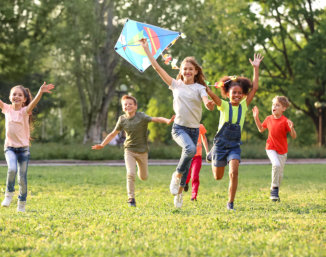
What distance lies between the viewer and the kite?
899 cm

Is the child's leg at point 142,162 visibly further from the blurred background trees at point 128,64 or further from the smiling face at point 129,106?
the blurred background trees at point 128,64

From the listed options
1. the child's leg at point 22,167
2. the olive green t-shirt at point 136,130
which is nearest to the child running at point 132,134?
the olive green t-shirt at point 136,130

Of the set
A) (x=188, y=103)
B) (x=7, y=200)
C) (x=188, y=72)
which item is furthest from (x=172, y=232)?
(x=7, y=200)

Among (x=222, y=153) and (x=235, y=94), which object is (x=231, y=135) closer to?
(x=222, y=153)

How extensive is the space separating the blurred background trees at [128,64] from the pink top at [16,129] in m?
21.6

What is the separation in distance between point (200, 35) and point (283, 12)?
890 centimetres

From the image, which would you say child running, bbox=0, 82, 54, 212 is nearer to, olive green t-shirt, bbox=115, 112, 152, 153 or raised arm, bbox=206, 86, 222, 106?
olive green t-shirt, bbox=115, 112, 152, 153

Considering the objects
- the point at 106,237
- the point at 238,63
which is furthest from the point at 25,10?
the point at 106,237

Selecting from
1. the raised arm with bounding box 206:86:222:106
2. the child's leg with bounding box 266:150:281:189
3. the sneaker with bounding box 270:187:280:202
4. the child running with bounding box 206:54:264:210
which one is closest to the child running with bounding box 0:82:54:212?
the raised arm with bounding box 206:86:222:106

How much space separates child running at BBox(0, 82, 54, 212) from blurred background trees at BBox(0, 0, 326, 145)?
70.7ft

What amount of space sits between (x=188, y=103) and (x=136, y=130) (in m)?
1.41

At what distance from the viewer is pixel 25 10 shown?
33.7 m

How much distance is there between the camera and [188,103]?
7875 millimetres

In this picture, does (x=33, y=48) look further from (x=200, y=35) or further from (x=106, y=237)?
(x=106, y=237)
